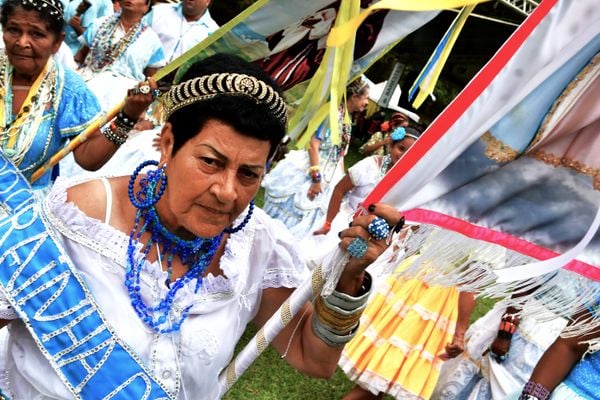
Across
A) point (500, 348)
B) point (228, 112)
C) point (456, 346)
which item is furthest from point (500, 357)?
point (228, 112)

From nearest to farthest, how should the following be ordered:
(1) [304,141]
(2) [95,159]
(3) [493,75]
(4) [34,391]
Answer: (3) [493,75], (4) [34,391], (1) [304,141], (2) [95,159]

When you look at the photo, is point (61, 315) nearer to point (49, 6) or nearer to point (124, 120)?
point (124, 120)

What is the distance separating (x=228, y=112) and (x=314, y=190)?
437cm

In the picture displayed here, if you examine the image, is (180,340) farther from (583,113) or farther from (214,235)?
(583,113)

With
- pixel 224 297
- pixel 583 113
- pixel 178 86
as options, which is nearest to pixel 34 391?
pixel 224 297

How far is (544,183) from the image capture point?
1954mm

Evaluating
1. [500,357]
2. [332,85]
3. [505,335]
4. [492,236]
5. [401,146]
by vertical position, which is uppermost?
[332,85]

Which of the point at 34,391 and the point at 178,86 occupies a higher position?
the point at 178,86

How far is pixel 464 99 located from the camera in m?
1.79

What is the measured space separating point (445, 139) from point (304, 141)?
28.0 inches

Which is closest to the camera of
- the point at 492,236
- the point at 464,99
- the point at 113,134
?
the point at 464,99

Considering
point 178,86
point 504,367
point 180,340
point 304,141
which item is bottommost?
point 504,367

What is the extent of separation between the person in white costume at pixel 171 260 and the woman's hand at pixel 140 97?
77cm

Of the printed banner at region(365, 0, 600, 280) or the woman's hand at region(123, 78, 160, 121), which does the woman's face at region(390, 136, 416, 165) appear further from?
the printed banner at region(365, 0, 600, 280)
